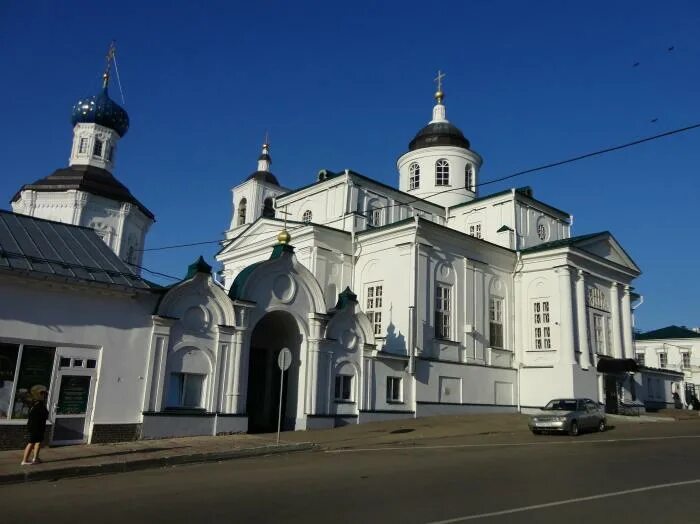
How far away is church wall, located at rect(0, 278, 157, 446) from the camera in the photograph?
1472 centimetres

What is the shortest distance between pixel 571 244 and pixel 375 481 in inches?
917

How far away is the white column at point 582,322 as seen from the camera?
98.5 ft

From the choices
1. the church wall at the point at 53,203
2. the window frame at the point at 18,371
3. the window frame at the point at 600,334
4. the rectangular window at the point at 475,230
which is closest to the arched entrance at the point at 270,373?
the window frame at the point at 18,371

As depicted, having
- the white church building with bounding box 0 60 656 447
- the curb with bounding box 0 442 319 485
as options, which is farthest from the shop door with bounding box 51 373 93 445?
the curb with bounding box 0 442 319 485

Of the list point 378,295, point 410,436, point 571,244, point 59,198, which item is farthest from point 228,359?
point 59,198

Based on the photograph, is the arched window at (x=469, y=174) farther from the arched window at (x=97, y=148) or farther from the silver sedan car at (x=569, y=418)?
the arched window at (x=97, y=148)

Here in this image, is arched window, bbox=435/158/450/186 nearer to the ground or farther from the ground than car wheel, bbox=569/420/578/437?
farther from the ground

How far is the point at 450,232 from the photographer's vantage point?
2900 centimetres

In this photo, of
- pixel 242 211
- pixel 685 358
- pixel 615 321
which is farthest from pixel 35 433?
pixel 685 358

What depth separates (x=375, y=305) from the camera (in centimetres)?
2861

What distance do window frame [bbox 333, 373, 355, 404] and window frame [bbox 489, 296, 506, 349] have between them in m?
10.7

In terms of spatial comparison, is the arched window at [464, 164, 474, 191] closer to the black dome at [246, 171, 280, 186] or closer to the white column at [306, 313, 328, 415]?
the black dome at [246, 171, 280, 186]

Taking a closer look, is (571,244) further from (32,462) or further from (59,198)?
(59,198)

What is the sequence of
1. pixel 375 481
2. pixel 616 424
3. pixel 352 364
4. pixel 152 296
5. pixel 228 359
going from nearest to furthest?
pixel 375 481 → pixel 152 296 → pixel 228 359 → pixel 352 364 → pixel 616 424
